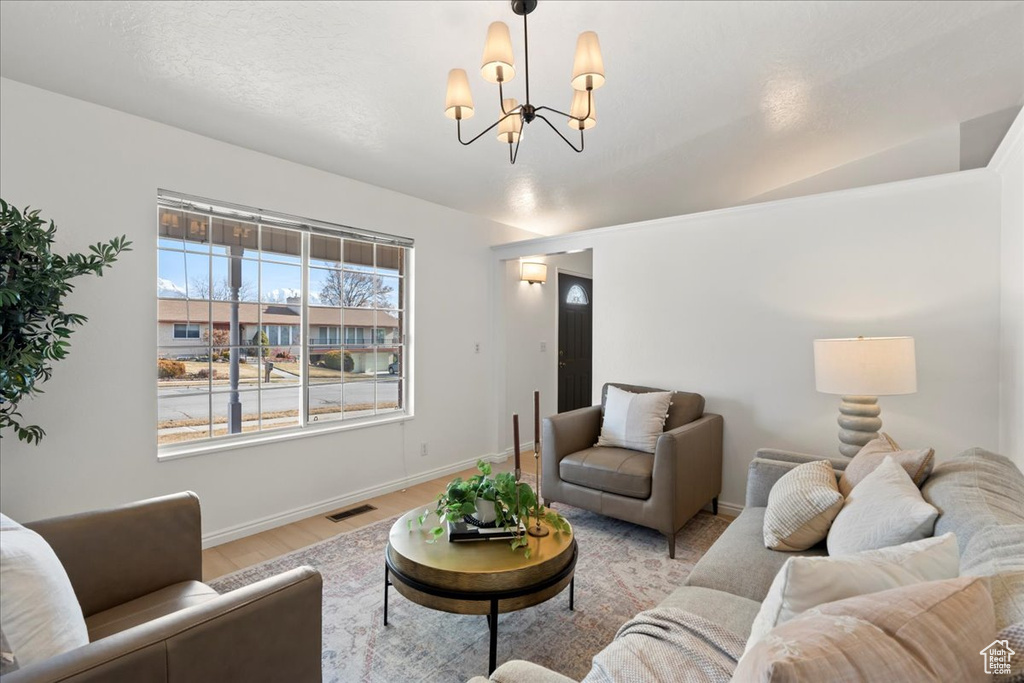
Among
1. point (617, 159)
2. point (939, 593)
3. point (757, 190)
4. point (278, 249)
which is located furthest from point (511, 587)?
point (757, 190)

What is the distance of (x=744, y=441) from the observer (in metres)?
3.23

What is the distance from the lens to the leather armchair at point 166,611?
3.13ft

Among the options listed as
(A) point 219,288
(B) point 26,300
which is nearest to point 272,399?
(A) point 219,288

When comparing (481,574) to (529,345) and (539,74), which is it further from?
(529,345)

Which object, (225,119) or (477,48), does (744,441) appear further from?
(225,119)

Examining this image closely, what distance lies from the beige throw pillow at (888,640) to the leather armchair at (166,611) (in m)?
1.08

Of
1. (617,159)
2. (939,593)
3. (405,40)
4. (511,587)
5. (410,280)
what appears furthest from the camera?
(410,280)

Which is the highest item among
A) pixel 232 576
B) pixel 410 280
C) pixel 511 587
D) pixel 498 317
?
pixel 410 280

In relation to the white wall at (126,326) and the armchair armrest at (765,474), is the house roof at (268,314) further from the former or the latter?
the armchair armrest at (765,474)

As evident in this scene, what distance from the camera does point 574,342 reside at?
5.74 m

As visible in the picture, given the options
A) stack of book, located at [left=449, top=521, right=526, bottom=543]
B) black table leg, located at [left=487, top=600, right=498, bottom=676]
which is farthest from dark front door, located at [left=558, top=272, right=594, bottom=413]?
black table leg, located at [left=487, top=600, right=498, bottom=676]

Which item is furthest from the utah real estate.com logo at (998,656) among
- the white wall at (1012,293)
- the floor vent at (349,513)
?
the floor vent at (349,513)

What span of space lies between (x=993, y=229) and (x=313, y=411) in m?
4.33

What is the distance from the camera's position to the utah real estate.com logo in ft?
2.09
